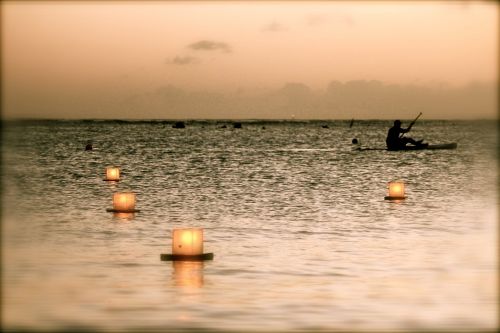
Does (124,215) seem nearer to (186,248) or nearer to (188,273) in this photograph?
(186,248)

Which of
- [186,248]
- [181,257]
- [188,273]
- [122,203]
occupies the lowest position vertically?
[188,273]

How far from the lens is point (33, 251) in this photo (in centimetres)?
1892

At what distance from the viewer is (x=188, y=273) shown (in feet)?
53.9

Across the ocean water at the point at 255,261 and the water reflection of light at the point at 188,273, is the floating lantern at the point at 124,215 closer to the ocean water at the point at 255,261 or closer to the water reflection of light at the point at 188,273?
the ocean water at the point at 255,261

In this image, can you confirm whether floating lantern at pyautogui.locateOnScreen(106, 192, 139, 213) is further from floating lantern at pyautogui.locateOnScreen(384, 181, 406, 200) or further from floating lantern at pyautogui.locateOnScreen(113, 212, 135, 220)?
floating lantern at pyautogui.locateOnScreen(384, 181, 406, 200)

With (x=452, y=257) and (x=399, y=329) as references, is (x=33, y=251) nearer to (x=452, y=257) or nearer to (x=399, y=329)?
(x=452, y=257)

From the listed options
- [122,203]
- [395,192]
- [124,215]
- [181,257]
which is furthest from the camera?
[395,192]

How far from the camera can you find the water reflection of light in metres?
15.4

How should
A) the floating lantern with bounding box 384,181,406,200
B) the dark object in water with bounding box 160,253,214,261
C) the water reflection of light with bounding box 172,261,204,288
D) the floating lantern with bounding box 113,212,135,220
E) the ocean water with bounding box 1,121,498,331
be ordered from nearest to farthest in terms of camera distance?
the ocean water with bounding box 1,121,498,331 → the water reflection of light with bounding box 172,261,204,288 → the dark object in water with bounding box 160,253,214,261 → the floating lantern with bounding box 113,212,135,220 → the floating lantern with bounding box 384,181,406,200

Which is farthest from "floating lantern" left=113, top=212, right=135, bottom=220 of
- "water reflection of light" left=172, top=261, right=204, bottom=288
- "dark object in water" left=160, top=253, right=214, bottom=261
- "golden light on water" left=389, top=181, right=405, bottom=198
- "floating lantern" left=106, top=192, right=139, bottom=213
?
"water reflection of light" left=172, top=261, right=204, bottom=288

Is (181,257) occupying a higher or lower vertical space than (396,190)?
lower

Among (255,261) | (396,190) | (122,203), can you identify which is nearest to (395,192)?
(396,190)

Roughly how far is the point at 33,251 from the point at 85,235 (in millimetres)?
2985

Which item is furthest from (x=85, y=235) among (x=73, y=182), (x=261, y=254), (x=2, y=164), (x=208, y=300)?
(x=2, y=164)
